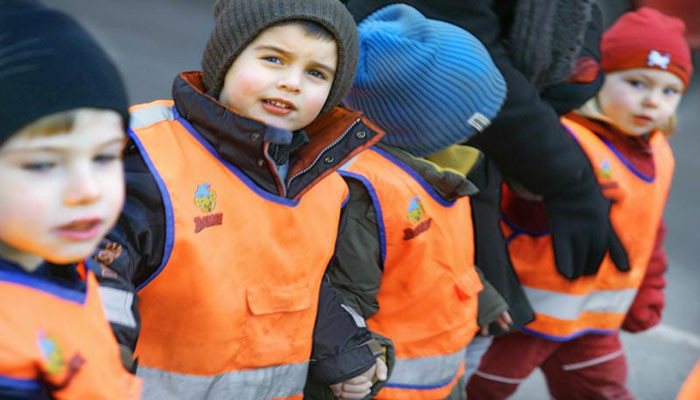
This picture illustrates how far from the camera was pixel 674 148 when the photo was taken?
6.57m

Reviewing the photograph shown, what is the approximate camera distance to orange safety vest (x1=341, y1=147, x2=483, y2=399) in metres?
2.27

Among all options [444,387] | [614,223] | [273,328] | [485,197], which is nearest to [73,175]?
[273,328]

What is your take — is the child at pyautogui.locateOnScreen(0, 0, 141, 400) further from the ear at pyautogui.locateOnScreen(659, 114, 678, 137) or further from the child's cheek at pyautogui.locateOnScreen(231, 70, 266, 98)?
the ear at pyautogui.locateOnScreen(659, 114, 678, 137)

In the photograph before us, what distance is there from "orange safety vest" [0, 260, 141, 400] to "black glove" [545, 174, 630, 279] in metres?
1.75

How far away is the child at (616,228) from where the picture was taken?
313cm

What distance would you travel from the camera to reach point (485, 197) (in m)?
2.72

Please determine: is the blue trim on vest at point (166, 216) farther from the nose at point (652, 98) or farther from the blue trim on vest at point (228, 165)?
the nose at point (652, 98)

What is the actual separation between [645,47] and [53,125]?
2502mm

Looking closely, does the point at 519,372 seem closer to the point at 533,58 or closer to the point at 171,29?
the point at 533,58

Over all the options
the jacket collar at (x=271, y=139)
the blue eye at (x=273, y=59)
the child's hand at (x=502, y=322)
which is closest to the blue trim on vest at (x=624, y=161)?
the child's hand at (x=502, y=322)

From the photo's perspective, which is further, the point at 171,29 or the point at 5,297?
the point at 171,29

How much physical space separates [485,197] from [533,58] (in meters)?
0.43

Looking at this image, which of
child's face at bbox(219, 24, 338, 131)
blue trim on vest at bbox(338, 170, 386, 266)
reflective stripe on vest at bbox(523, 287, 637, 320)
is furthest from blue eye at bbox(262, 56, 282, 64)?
reflective stripe on vest at bbox(523, 287, 637, 320)

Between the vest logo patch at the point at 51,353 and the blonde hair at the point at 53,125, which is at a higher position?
the blonde hair at the point at 53,125
